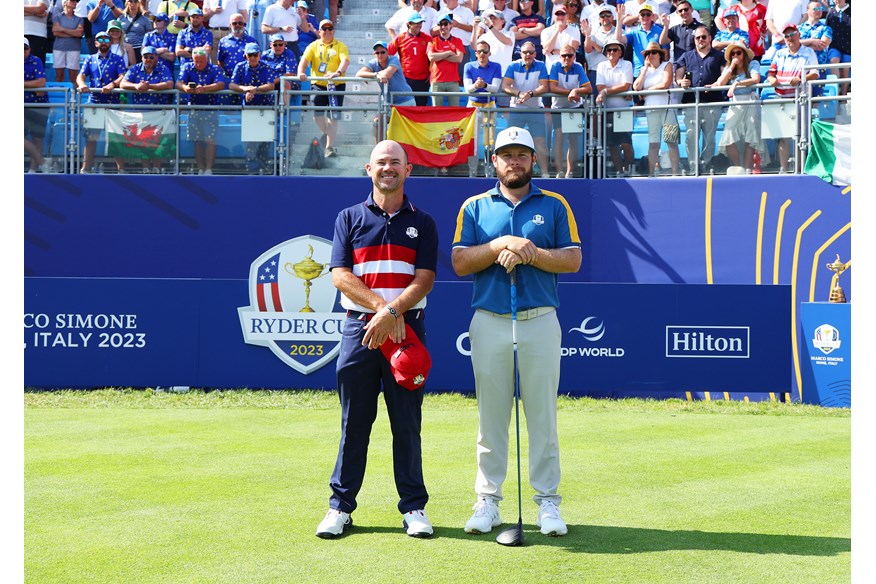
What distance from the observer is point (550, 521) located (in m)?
6.37

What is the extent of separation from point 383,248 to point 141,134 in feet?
32.9

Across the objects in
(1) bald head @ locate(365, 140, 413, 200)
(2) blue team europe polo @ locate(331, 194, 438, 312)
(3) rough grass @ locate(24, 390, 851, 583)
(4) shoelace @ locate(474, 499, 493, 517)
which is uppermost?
(1) bald head @ locate(365, 140, 413, 200)

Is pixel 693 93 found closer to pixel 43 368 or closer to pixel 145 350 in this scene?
pixel 145 350

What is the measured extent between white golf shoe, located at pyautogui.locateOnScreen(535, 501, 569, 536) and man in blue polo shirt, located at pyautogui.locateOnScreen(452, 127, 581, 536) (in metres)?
0.01

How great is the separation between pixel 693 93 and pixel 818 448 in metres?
6.80

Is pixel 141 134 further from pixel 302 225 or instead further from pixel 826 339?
pixel 826 339

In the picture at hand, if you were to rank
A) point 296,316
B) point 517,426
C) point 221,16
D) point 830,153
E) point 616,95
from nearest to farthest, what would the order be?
1. point 517,426
2. point 830,153
3. point 296,316
4. point 616,95
5. point 221,16

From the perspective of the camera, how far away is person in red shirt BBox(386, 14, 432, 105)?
16.1m

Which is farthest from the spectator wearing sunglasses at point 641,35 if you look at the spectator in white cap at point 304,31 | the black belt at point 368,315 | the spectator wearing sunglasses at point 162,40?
the black belt at point 368,315

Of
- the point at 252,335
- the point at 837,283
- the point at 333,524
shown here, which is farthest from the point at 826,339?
the point at 333,524

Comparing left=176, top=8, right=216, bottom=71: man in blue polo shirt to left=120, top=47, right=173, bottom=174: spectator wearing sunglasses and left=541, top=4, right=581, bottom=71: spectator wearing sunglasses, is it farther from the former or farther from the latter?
left=541, top=4, right=581, bottom=71: spectator wearing sunglasses

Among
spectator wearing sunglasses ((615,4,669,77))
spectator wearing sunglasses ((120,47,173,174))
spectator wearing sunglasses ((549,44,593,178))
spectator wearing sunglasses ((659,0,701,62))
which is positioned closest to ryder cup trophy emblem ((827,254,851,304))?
spectator wearing sunglasses ((549,44,593,178))

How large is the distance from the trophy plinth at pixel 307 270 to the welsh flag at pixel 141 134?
261 centimetres

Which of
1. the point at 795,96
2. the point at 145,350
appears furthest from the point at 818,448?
the point at 145,350
